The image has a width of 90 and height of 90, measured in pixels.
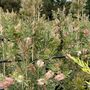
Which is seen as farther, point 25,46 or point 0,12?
point 0,12

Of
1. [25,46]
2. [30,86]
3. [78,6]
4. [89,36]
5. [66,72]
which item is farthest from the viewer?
[78,6]

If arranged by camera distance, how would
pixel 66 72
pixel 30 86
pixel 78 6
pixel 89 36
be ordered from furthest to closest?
pixel 78 6, pixel 89 36, pixel 66 72, pixel 30 86

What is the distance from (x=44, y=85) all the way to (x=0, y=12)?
2.73 meters

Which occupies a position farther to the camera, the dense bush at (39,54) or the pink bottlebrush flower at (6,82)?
the dense bush at (39,54)

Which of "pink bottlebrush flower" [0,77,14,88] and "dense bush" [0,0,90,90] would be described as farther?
"dense bush" [0,0,90,90]

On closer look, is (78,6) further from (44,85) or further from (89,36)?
(44,85)

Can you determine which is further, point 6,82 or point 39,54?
point 39,54

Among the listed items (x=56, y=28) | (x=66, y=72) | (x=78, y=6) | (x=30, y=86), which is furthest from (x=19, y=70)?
(x=78, y=6)

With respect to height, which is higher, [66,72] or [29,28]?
[29,28]

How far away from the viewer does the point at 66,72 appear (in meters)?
3.89

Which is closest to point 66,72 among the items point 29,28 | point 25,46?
point 29,28

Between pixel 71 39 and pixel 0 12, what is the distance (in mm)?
1518

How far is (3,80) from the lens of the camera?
3.13 metres

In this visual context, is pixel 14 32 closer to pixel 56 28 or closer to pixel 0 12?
pixel 56 28
